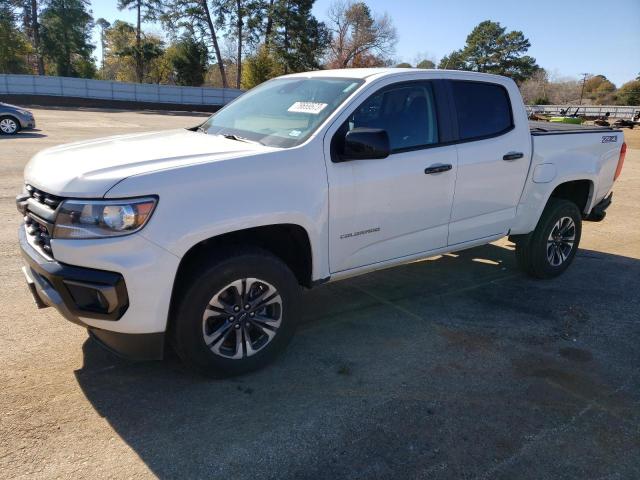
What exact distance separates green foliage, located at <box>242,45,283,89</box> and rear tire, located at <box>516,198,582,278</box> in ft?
154

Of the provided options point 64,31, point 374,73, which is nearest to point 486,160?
point 374,73

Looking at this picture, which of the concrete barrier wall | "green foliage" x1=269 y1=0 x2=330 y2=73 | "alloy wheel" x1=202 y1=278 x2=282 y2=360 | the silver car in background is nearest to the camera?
"alloy wheel" x1=202 y1=278 x2=282 y2=360

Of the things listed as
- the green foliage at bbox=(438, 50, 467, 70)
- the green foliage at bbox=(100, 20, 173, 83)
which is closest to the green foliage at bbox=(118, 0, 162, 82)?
the green foliage at bbox=(100, 20, 173, 83)

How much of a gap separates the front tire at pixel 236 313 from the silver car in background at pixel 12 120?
16020 millimetres

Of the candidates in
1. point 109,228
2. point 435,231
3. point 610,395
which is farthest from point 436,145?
point 109,228

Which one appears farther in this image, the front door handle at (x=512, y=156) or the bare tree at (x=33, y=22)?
the bare tree at (x=33, y=22)

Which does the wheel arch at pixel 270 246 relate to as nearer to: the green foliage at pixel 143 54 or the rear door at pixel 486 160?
the rear door at pixel 486 160

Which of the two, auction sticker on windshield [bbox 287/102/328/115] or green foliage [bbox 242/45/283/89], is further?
green foliage [bbox 242/45/283/89]

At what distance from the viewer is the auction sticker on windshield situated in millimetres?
3654

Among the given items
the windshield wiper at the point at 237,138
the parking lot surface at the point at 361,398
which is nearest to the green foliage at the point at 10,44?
the parking lot surface at the point at 361,398

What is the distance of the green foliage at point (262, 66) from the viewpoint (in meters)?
49.6

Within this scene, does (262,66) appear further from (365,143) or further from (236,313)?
(236,313)

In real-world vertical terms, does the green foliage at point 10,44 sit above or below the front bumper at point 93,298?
above

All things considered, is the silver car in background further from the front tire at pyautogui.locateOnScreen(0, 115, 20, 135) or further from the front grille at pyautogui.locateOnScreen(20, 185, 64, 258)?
the front grille at pyautogui.locateOnScreen(20, 185, 64, 258)
